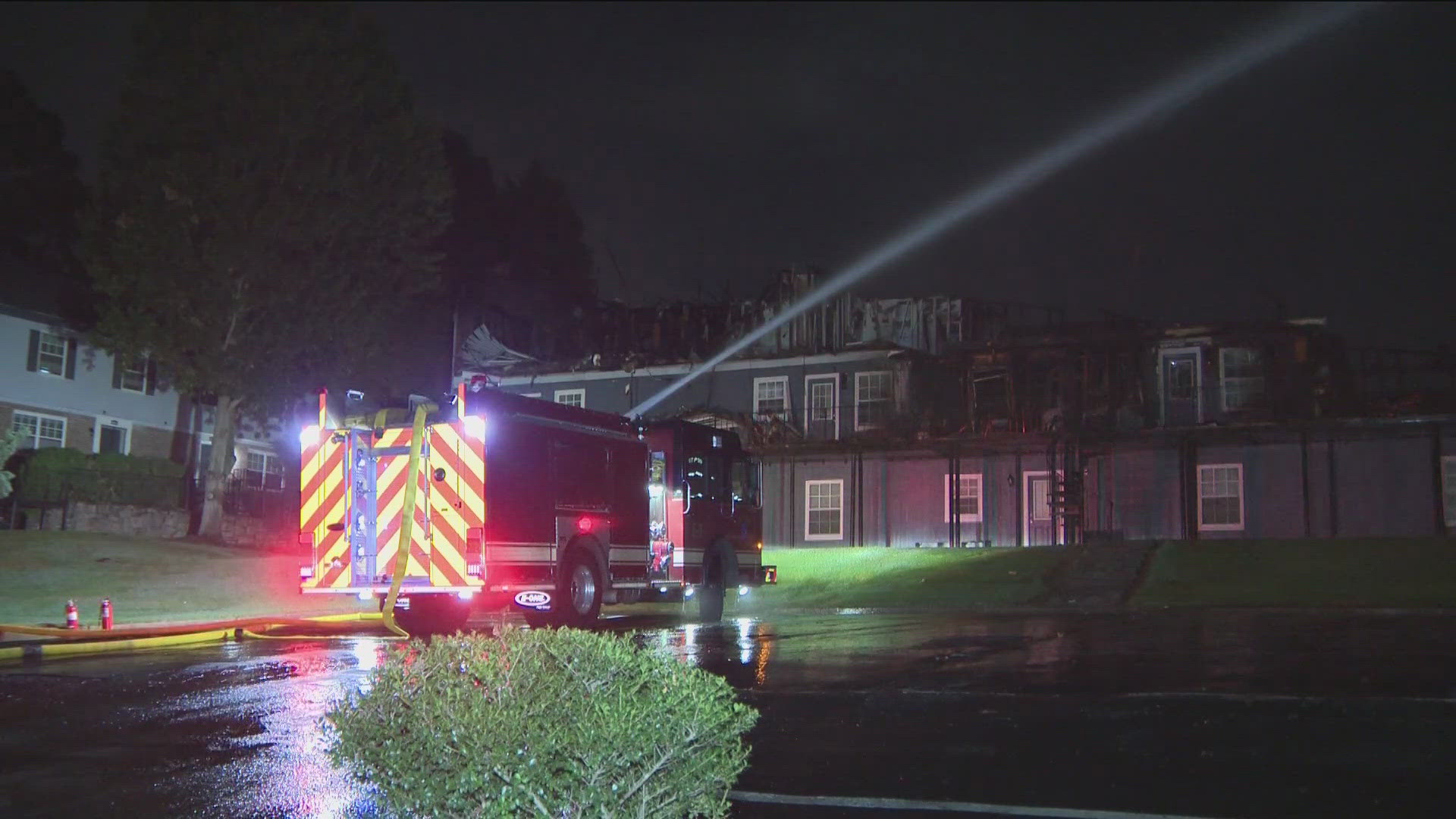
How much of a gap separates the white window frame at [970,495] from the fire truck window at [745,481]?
15233 mm

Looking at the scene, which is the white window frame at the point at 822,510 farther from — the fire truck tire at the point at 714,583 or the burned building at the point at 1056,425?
the fire truck tire at the point at 714,583

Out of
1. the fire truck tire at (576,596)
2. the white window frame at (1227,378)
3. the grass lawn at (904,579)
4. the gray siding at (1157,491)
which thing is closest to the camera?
the fire truck tire at (576,596)

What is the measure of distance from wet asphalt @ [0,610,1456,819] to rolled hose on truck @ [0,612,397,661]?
42.6 inches

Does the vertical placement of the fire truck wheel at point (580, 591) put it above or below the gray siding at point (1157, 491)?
below

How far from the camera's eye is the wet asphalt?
713 centimetres

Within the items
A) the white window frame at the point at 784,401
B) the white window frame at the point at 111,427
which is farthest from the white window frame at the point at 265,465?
the white window frame at the point at 784,401

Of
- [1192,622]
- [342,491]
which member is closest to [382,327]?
[342,491]

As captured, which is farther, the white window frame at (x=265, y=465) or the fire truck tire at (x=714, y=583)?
the white window frame at (x=265, y=465)

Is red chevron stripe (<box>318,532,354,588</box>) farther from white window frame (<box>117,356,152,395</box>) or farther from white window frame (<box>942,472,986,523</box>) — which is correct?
white window frame (<box>117,356,152,395</box>)

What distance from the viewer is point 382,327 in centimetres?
3744

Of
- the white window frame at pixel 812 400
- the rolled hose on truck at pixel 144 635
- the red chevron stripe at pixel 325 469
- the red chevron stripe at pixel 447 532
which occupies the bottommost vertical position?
the rolled hose on truck at pixel 144 635

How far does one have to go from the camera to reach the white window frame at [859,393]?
128ft

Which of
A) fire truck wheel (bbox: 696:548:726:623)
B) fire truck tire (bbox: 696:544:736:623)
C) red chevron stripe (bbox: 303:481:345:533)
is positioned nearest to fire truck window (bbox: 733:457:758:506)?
fire truck tire (bbox: 696:544:736:623)

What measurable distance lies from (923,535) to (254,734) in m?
30.4
